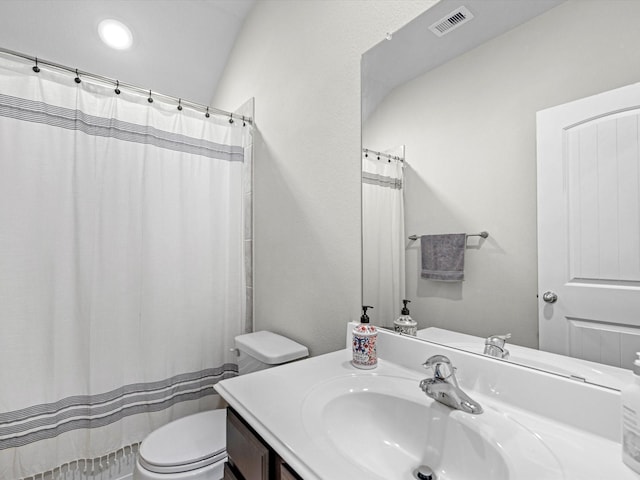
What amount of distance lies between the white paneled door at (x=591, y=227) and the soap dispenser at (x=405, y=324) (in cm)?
35

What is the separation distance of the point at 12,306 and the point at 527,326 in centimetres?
171

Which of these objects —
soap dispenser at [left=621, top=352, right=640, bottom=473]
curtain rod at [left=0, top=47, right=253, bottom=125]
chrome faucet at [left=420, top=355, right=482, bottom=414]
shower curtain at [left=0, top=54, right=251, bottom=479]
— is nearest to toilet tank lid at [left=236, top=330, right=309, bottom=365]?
shower curtain at [left=0, top=54, right=251, bottom=479]

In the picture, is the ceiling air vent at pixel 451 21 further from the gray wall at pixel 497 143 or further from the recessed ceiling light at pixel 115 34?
the recessed ceiling light at pixel 115 34

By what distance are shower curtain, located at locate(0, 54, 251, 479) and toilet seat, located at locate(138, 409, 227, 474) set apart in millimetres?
239

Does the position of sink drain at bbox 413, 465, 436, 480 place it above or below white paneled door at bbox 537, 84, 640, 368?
below

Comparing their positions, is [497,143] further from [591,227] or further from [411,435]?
[411,435]

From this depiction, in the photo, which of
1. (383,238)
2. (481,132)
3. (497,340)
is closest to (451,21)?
(481,132)

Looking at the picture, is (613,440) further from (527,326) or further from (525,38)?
(525,38)

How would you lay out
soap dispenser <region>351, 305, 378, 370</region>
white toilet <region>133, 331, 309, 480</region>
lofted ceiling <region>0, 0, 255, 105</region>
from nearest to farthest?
soap dispenser <region>351, 305, 378, 370</region> < white toilet <region>133, 331, 309, 480</region> < lofted ceiling <region>0, 0, 255, 105</region>

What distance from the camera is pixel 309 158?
1.51m

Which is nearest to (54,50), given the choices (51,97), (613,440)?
(51,97)

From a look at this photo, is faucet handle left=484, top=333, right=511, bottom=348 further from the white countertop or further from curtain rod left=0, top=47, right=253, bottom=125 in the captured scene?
curtain rod left=0, top=47, right=253, bottom=125

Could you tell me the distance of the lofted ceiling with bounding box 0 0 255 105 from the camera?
1837mm

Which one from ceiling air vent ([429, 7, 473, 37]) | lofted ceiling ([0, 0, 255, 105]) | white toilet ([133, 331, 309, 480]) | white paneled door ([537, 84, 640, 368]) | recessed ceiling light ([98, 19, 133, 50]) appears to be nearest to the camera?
white paneled door ([537, 84, 640, 368])
